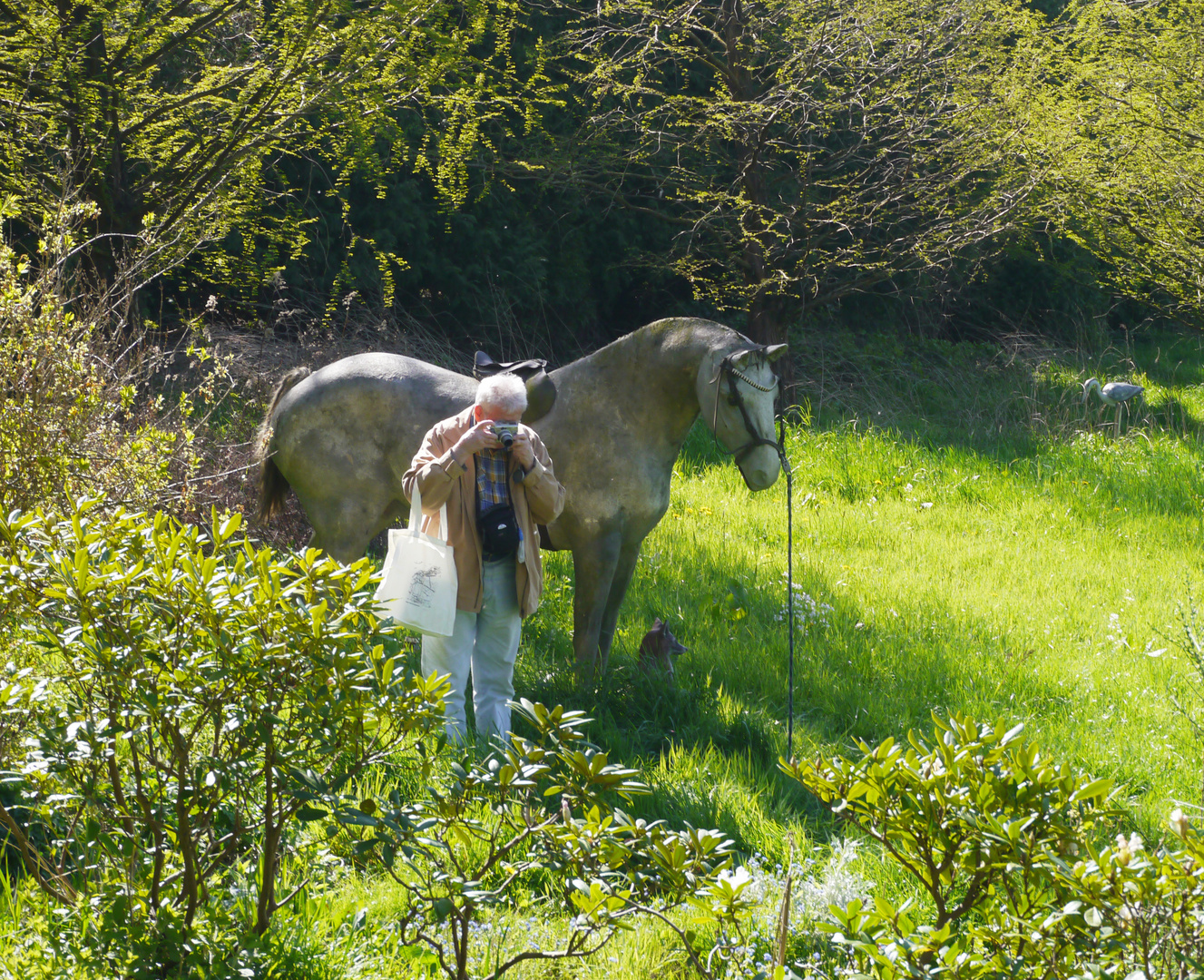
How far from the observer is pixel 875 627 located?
6945 mm

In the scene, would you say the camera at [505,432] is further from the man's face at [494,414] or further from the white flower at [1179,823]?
the white flower at [1179,823]

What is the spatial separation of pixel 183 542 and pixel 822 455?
9.24m

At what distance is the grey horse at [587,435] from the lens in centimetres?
519

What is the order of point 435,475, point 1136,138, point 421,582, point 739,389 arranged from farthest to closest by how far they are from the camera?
point 1136,138
point 739,389
point 435,475
point 421,582

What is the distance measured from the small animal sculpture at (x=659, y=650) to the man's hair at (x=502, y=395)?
77.5 inches

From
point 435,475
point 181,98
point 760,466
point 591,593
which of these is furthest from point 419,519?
point 181,98

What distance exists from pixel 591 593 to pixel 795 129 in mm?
A: 9160

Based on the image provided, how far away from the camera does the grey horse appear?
5191 mm

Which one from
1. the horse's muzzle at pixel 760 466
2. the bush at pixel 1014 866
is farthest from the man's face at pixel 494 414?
the bush at pixel 1014 866

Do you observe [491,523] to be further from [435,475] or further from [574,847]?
[574,847]

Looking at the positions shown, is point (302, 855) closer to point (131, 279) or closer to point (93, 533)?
point (93, 533)

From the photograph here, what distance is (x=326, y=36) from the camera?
6957mm

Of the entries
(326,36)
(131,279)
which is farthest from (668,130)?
(131,279)

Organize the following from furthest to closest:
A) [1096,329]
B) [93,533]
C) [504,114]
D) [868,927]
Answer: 1. [1096,329]
2. [504,114]
3. [93,533]
4. [868,927]
